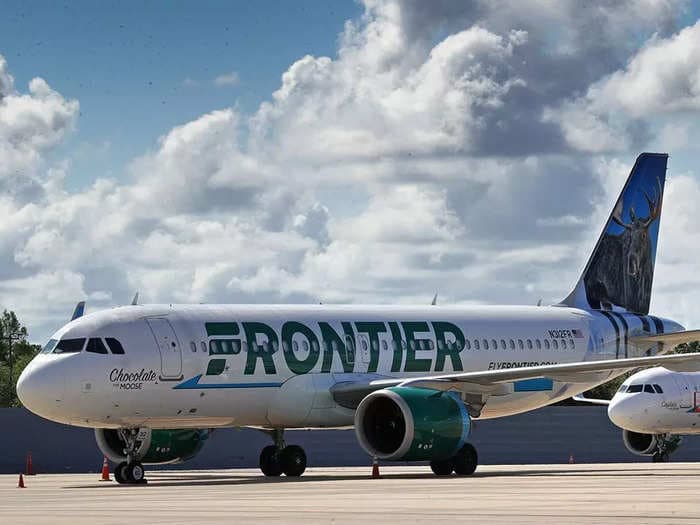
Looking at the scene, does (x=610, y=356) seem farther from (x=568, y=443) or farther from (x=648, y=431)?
(x=568, y=443)

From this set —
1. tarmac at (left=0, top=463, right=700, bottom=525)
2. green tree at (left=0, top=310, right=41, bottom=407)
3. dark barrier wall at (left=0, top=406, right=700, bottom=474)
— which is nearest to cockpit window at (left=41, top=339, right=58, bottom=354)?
tarmac at (left=0, top=463, right=700, bottom=525)

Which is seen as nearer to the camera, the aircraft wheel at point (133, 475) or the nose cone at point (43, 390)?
the nose cone at point (43, 390)

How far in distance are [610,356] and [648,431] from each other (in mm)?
7970

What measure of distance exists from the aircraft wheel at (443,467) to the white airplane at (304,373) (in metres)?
0.04

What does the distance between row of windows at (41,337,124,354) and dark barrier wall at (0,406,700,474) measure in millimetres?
16574

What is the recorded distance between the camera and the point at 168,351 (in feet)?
111

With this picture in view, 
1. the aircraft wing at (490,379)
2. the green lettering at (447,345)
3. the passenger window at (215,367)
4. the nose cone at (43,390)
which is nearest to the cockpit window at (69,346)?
the nose cone at (43,390)

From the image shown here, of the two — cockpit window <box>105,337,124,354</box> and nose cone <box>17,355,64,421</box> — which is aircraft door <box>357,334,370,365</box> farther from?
nose cone <box>17,355,64,421</box>

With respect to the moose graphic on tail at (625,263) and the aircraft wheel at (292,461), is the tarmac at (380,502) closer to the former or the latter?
the aircraft wheel at (292,461)

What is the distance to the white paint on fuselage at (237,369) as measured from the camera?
32875 millimetres

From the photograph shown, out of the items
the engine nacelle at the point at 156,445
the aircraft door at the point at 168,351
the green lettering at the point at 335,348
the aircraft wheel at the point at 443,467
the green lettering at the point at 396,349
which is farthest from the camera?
the green lettering at the point at 396,349

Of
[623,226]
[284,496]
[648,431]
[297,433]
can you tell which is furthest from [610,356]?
[284,496]

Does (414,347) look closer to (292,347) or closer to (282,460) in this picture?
(292,347)

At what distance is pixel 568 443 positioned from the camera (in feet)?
194
